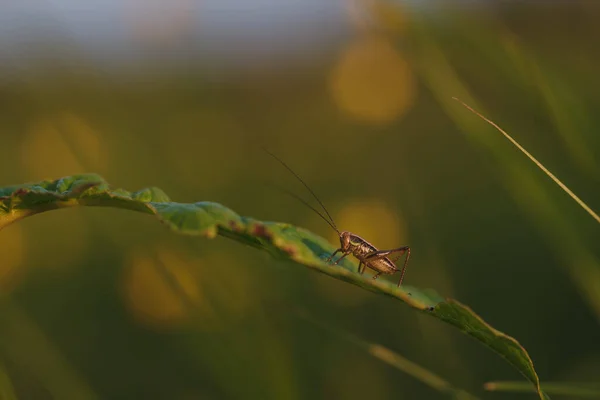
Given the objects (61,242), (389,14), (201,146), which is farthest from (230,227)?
(201,146)

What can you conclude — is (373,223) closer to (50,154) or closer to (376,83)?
(376,83)

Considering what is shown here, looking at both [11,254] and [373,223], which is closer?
[373,223]

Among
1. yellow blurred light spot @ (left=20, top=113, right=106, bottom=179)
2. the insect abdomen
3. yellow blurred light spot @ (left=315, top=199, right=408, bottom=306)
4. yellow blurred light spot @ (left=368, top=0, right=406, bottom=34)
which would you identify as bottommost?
yellow blurred light spot @ (left=20, top=113, right=106, bottom=179)

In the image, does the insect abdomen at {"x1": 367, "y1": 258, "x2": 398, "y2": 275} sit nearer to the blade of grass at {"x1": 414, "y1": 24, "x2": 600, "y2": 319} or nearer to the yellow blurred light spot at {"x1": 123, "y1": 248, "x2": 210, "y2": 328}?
the blade of grass at {"x1": 414, "y1": 24, "x2": 600, "y2": 319}

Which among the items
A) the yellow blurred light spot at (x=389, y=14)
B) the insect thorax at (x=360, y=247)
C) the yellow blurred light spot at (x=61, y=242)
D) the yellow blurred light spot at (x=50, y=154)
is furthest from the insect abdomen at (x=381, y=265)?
the yellow blurred light spot at (x=61, y=242)

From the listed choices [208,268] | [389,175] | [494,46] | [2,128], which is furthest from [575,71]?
[2,128]

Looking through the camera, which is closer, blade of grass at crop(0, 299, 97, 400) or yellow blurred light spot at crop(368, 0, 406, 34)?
blade of grass at crop(0, 299, 97, 400)

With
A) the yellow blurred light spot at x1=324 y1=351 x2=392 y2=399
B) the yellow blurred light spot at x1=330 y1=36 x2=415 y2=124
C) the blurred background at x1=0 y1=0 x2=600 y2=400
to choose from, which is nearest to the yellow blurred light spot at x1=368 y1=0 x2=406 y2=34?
the blurred background at x1=0 y1=0 x2=600 y2=400

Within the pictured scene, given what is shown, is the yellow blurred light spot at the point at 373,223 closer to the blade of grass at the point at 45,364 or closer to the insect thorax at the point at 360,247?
the insect thorax at the point at 360,247
